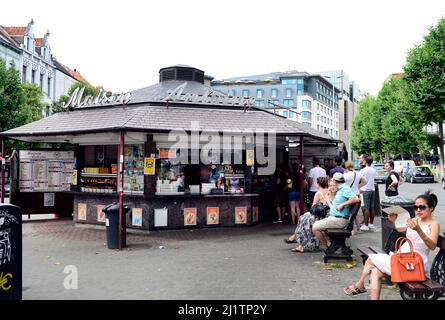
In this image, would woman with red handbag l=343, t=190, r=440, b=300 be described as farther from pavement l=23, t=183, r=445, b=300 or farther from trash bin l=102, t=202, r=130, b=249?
trash bin l=102, t=202, r=130, b=249

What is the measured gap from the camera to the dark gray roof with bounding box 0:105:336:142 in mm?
10516

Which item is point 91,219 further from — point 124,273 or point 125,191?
point 124,273

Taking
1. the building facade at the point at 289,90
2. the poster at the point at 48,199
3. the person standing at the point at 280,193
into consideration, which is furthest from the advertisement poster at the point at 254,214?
the building facade at the point at 289,90

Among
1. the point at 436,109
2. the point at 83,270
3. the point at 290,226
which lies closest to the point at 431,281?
the point at 83,270

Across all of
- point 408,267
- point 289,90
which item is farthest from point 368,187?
point 289,90

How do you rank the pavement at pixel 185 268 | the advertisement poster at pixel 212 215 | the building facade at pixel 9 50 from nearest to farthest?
1. the pavement at pixel 185 268
2. the advertisement poster at pixel 212 215
3. the building facade at pixel 9 50

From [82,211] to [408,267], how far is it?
971cm

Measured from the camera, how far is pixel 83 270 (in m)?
7.14

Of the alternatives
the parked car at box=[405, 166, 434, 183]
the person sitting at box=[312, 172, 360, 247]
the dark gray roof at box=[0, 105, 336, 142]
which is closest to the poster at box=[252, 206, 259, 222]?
the dark gray roof at box=[0, 105, 336, 142]

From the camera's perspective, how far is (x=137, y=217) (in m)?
11.0

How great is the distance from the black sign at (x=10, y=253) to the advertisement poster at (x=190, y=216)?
6017 mm

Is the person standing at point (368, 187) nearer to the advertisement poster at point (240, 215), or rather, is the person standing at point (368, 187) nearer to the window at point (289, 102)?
→ the advertisement poster at point (240, 215)

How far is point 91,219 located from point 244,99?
586 centimetres

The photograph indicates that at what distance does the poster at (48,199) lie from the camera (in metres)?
13.6
